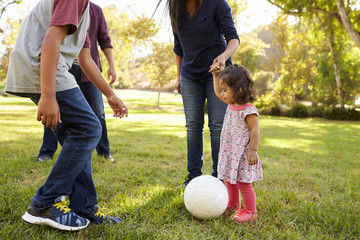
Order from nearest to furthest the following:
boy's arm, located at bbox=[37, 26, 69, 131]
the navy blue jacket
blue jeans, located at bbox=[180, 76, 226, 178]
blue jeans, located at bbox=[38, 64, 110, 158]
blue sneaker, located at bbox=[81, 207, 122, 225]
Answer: boy's arm, located at bbox=[37, 26, 69, 131] < blue sneaker, located at bbox=[81, 207, 122, 225] < the navy blue jacket < blue jeans, located at bbox=[180, 76, 226, 178] < blue jeans, located at bbox=[38, 64, 110, 158]

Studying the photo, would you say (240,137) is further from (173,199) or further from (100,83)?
(100,83)

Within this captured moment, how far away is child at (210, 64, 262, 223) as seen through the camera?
7.40ft

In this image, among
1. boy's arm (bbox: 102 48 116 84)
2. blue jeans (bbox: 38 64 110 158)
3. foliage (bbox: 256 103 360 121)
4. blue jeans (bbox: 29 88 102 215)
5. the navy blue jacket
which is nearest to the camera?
blue jeans (bbox: 29 88 102 215)

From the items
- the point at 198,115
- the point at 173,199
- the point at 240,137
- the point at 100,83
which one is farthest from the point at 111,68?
the point at 240,137

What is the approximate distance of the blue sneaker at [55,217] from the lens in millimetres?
1770

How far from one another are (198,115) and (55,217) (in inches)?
66.7

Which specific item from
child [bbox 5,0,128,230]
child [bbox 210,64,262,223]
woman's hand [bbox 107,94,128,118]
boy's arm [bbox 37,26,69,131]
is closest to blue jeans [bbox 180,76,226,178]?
child [bbox 210,64,262,223]

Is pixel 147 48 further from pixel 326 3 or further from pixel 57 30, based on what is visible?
pixel 57 30

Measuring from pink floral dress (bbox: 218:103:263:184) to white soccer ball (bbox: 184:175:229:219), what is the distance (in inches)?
4.6

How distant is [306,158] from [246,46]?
18020 millimetres

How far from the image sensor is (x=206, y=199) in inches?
89.0

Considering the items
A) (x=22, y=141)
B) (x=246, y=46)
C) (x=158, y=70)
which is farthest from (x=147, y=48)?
(x=22, y=141)

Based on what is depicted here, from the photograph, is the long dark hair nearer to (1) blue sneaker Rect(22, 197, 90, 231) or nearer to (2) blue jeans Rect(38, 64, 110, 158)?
(2) blue jeans Rect(38, 64, 110, 158)

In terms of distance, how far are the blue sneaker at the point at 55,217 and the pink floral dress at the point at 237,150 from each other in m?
1.20
